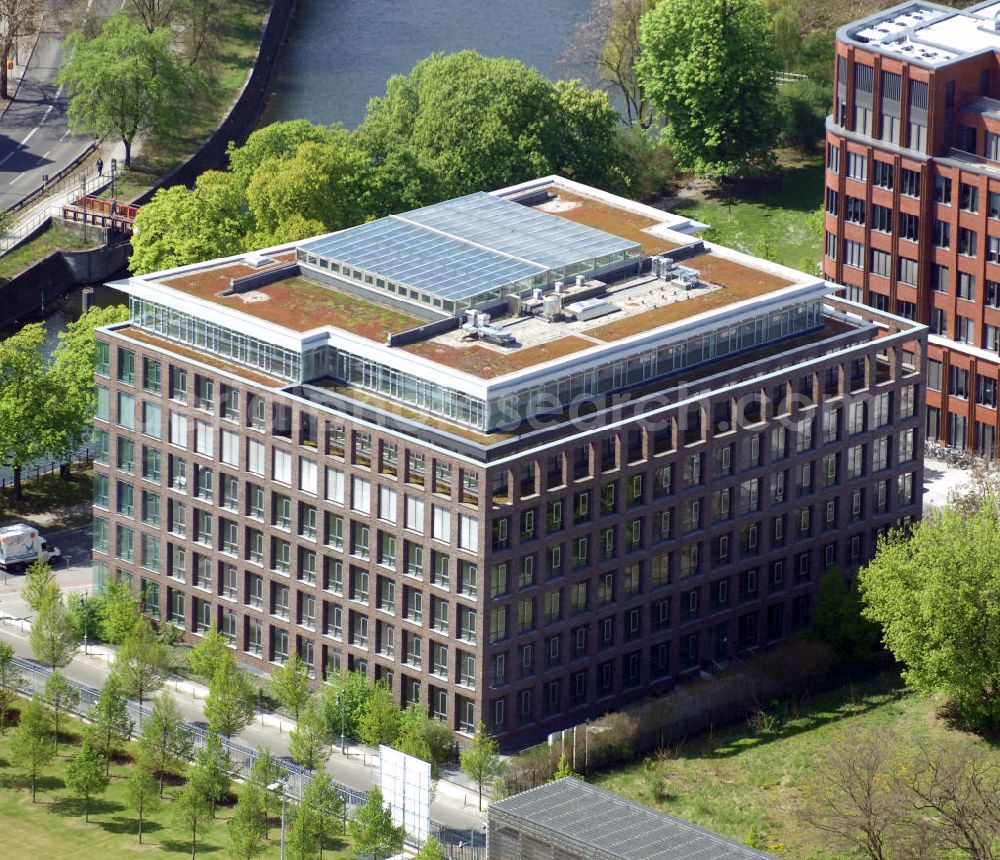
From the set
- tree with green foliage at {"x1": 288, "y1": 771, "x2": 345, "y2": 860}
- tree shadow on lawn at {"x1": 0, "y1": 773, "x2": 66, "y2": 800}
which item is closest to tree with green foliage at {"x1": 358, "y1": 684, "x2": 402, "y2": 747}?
tree with green foliage at {"x1": 288, "y1": 771, "x2": 345, "y2": 860}

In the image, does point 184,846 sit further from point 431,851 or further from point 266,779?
point 431,851

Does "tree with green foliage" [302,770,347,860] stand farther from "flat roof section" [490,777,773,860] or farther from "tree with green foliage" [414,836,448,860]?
"flat roof section" [490,777,773,860]

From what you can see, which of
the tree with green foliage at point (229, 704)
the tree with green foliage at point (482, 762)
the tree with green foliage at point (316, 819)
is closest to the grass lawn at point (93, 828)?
the tree with green foliage at point (316, 819)

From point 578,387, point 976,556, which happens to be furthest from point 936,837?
point 578,387

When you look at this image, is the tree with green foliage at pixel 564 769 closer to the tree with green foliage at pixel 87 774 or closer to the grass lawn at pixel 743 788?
the grass lawn at pixel 743 788

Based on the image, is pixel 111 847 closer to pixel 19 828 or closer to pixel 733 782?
pixel 19 828
